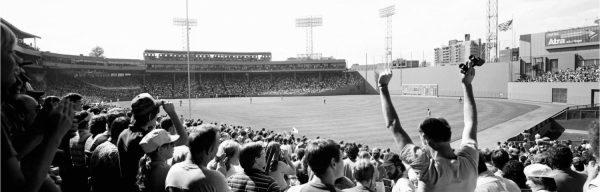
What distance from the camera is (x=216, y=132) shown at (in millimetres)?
3729

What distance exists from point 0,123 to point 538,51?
72.3 m

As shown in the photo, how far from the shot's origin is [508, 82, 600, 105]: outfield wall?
1806 inches

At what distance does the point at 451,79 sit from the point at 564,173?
74.3 meters

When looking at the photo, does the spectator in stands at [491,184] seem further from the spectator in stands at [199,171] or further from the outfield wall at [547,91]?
the outfield wall at [547,91]

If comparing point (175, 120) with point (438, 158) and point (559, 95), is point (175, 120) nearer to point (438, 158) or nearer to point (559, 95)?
point (438, 158)

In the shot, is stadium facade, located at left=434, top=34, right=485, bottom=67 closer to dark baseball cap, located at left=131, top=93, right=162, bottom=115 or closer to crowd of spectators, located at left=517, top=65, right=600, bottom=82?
crowd of spectators, located at left=517, top=65, right=600, bottom=82

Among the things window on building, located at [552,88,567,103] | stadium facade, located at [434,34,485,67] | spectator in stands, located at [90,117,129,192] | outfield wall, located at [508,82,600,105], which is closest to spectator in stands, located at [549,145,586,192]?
spectator in stands, located at [90,117,129,192]

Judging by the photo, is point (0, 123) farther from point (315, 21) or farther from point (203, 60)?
point (315, 21)

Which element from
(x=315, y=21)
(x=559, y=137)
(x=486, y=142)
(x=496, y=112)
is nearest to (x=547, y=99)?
(x=496, y=112)

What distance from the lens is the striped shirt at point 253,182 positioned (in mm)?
3799

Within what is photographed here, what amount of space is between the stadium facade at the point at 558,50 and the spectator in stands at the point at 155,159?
64264 millimetres

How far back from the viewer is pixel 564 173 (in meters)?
4.63

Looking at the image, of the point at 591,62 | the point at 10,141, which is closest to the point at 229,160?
the point at 10,141

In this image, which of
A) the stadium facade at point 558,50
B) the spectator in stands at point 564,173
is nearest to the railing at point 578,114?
the stadium facade at point 558,50
